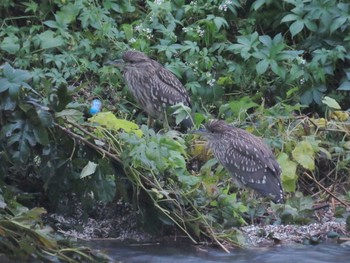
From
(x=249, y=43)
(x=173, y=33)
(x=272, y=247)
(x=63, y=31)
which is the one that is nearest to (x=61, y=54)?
(x=63, y=31)

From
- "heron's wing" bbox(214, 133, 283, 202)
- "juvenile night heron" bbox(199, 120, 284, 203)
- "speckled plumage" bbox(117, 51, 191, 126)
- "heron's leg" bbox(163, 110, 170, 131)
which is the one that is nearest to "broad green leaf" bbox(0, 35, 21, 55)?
"speckled plumage" bbox(117, 51, 191, 126)

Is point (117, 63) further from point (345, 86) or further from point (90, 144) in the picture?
point (90, 144)

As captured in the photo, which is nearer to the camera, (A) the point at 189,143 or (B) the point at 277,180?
(B) the point at 277,180

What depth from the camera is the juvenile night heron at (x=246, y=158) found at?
9883mm

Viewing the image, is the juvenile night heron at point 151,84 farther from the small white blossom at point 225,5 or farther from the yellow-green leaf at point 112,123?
the yellow-green leaf at point 112,123

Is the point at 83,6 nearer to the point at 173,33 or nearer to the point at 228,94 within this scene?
the point at 173,33

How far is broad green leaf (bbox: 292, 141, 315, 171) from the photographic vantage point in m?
10.0

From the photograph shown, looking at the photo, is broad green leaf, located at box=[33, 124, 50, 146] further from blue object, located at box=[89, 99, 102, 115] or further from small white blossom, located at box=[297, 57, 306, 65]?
small white blossom, located at box=[297, 57, 306, 65]

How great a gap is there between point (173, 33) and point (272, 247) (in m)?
3.85

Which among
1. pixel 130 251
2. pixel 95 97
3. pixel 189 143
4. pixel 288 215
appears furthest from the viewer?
pixel 95 97

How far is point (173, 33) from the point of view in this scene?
1216 cm

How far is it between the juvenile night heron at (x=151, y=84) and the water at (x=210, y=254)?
3.22 metres

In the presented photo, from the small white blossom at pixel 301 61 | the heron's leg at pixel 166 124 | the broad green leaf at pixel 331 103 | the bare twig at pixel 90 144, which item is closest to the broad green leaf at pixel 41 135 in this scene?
the bare twig at pixel 90 144

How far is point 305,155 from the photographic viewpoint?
10117 mm
